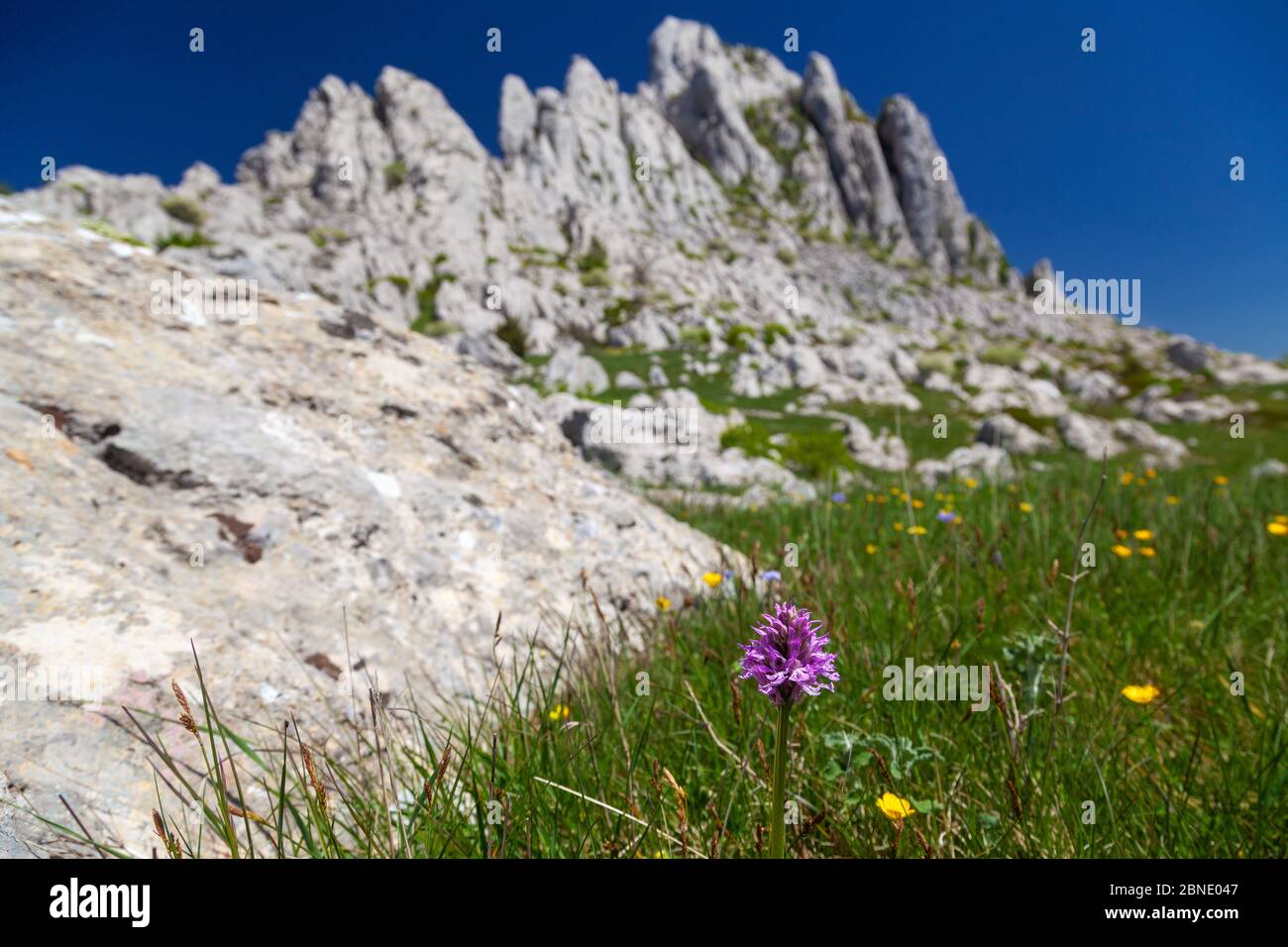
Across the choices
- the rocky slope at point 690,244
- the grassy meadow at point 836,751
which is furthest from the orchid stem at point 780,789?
the rocky slope at point 690,244

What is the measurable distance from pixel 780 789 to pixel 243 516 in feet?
8.68

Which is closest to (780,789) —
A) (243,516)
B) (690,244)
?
(243,516)

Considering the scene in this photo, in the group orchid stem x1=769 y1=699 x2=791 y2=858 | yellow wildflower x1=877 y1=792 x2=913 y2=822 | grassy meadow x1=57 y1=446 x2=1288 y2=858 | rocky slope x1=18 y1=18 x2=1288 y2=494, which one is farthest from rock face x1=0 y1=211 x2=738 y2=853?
rocky slope x1=18 y1=18 x2=1288 y2=494

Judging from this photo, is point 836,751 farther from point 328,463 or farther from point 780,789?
point 328,463

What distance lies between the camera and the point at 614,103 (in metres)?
115

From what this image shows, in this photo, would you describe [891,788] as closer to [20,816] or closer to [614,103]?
[20,816]

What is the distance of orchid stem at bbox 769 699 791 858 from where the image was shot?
3.18 ft

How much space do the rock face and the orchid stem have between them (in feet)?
4.89

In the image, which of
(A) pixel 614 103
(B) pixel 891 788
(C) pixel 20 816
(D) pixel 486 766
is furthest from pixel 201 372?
(A) pixel 614 103

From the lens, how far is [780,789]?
988 mm

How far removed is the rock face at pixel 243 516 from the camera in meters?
1.78

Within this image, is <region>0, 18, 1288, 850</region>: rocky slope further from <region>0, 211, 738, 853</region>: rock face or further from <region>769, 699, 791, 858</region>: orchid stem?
<region>769, 699, 791, 858</region>: orchid stem

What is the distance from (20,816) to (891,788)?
2.24 meters

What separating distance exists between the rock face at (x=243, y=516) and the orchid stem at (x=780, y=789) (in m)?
1.49
